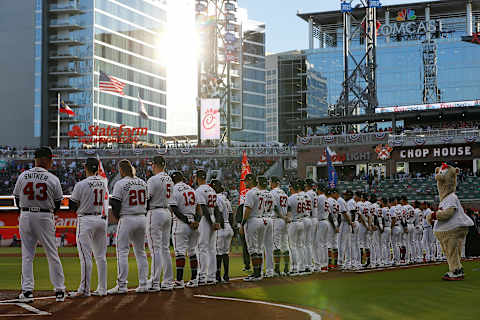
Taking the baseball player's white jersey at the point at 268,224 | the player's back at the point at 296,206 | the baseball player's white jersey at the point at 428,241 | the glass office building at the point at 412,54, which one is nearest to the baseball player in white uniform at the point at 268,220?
the baseball player's white jersey at the point at 268,224

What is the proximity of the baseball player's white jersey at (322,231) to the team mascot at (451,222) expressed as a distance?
Answer: 13.6 ft

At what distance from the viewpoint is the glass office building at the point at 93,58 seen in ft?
318

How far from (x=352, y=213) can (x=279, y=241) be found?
3.71m

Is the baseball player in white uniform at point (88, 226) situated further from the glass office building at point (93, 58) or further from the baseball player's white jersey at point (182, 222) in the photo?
the glass office building at point (93, 58)

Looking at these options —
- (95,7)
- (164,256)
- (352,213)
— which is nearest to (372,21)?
(95,7)

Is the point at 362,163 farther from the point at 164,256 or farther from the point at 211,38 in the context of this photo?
the point at 164,256

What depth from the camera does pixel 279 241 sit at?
17.6 m

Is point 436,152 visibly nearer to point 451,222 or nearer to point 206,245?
point 451,222

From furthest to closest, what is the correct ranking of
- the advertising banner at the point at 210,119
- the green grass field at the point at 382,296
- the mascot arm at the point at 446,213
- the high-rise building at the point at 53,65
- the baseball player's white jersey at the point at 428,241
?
1. the high-rise building at the point at 53,65
2. the advertising banner at the point at 210,119
3. the baseball player's white jersey at the point at 428,241
4. the mascot arm at the point at 446,213
5. the green grass field at the point at 382,296

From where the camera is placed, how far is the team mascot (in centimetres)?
1520

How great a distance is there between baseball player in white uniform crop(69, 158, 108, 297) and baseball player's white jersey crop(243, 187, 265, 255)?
15.2 feet

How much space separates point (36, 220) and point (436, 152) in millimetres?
49890

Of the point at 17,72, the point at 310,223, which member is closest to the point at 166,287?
the point at 310,223

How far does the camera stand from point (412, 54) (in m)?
96.2
